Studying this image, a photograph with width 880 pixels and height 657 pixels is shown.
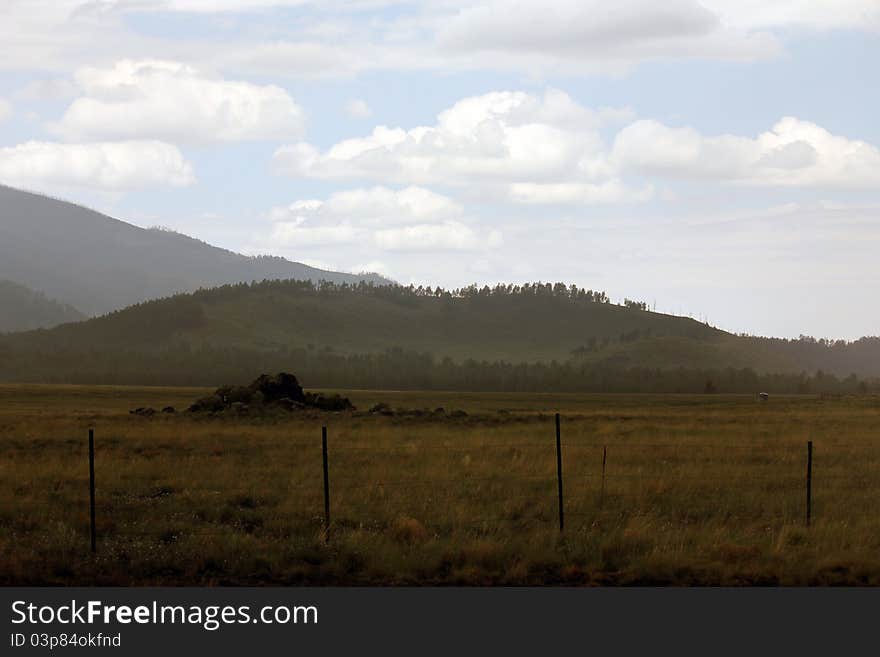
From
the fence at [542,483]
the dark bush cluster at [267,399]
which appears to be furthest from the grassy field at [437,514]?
the dark bush cluster at [267,399]

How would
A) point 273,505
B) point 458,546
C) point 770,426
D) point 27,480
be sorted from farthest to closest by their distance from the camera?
point 770,426 < point 27,480 < point 273,505 < point 458,546

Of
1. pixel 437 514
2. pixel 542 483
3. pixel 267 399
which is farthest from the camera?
pixel 267 399

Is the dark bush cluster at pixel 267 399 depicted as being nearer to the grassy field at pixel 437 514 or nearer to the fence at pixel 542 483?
the grassy field at pixel 437 514

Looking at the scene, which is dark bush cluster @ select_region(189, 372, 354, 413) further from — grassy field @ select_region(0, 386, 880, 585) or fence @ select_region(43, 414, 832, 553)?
fence @ select_region(43, 414, 832, 553)

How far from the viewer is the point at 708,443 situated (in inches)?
1768

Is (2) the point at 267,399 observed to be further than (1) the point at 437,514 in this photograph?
Yes

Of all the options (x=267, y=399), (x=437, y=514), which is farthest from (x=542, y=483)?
(x=267, y=399)

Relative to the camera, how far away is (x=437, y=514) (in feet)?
81.0

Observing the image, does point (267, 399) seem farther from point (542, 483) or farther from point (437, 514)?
point (437, 514)

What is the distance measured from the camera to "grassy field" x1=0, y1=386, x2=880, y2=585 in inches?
802
